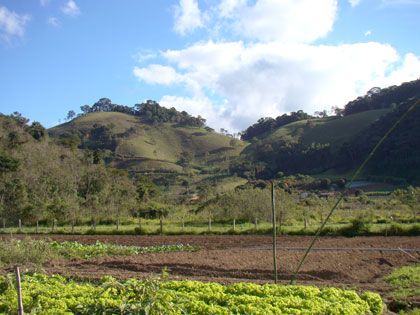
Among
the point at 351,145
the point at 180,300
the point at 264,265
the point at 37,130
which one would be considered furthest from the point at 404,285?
the point at 351,145

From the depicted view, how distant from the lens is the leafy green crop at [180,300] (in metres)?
4.80

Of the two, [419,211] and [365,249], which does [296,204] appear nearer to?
[419,211]

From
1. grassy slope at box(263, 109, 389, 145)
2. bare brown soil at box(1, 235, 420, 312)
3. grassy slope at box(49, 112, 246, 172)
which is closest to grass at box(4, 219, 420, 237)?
bare brown soil at box(1, 235, 420, 312)

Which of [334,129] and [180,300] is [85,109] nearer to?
[334,129]

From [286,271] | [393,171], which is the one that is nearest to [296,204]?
[286,271]

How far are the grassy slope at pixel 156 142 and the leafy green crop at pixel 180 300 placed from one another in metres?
81.1

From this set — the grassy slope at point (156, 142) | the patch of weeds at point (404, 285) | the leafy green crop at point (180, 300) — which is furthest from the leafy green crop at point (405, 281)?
the grassy slope at point (156, 142)

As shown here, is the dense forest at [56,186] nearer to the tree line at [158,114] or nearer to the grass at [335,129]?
the grass at [335,129]

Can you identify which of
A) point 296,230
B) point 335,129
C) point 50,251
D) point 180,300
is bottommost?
point 296,230

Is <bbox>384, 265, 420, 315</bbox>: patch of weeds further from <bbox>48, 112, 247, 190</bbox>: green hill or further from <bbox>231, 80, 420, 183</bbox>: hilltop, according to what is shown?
<bbox>48, 112, 247, 190</bbox>: green hill

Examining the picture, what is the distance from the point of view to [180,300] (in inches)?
197

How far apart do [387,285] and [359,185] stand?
171ft

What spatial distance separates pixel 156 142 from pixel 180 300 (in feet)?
349

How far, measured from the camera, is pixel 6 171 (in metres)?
41.2
